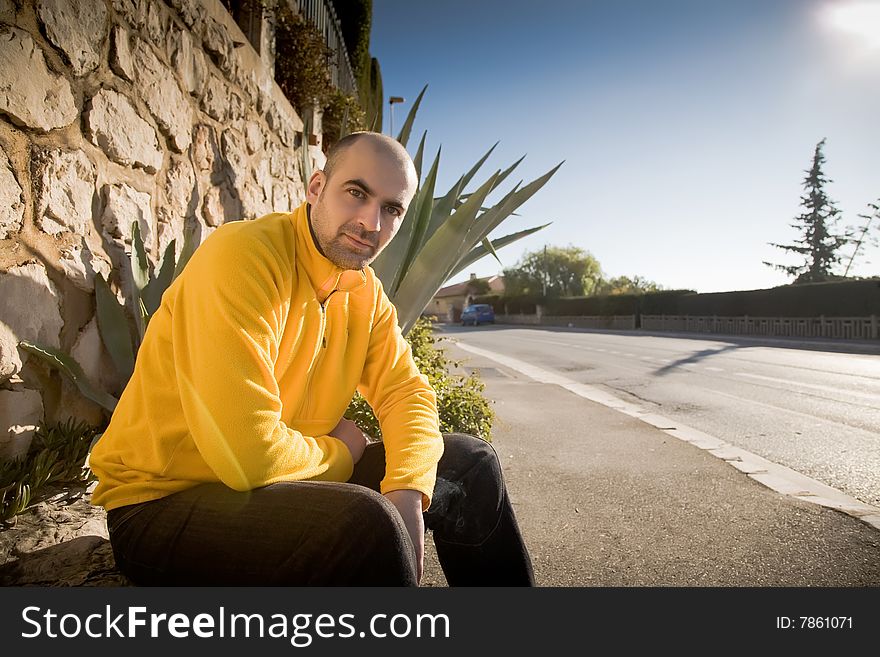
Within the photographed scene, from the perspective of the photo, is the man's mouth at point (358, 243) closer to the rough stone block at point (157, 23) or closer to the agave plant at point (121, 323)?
the agave plant at point (121, 323)

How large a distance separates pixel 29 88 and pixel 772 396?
7.57 meters

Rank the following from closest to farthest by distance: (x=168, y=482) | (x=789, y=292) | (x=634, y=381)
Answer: (x=168, y=482)
(x=634, y=381)
(x=789, y=292)

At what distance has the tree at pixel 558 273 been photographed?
64.4 metres

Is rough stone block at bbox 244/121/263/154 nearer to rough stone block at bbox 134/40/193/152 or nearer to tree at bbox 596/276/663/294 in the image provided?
rough stone block at bbox 134/40/193/152

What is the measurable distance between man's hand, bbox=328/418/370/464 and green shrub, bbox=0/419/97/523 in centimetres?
91

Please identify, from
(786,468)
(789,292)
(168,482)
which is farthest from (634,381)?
(789,292)

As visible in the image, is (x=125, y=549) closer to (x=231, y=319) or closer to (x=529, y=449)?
(x=231, y=319)

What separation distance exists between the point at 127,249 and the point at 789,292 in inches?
947

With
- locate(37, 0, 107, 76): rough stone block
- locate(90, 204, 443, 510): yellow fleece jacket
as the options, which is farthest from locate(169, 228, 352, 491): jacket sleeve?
locate(37, 0, 107, 76): rough stone block

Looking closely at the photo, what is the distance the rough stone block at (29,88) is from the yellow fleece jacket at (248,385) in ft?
3.32

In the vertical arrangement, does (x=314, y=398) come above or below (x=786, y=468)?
above

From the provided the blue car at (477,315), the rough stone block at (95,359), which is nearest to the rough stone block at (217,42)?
the rough stone block at (95,359)

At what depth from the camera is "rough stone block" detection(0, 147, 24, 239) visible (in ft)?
5.71
